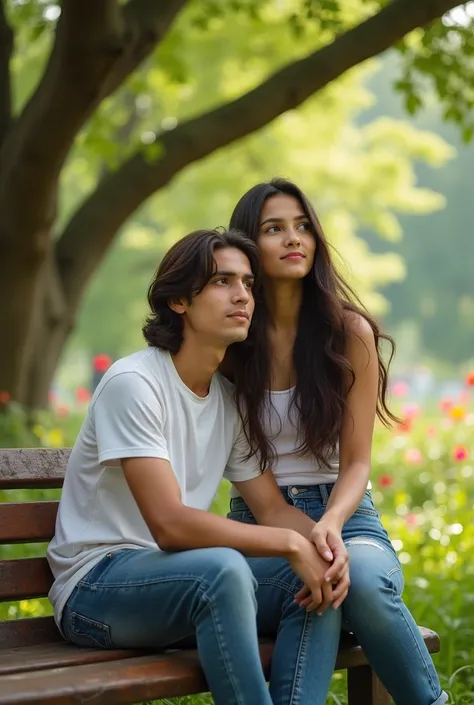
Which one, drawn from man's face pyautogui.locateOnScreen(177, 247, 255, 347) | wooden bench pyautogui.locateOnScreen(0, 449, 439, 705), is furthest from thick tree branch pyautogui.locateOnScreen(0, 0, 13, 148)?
man's face pyautogui.locateOnScreen(177, 247, 255, 347)

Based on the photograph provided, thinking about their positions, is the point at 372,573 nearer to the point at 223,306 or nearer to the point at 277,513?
the point at 277,513

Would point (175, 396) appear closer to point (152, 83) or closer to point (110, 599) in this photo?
point (110, 599)

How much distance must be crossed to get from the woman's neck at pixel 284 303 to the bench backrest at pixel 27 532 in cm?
84

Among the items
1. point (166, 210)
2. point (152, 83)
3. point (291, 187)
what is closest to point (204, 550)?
point (291, 187)

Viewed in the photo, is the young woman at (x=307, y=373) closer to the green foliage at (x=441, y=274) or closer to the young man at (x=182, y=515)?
the young man at (x=182, y=515)

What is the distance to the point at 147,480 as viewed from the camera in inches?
112

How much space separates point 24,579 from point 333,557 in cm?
95

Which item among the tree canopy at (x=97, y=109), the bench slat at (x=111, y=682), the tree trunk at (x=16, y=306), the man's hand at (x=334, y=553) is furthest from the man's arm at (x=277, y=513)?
the tree trunk at (x=16, y=306)

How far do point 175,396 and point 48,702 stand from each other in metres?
0.96

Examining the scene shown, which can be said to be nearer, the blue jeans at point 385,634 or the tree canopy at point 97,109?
the blue jeans at point 385,634

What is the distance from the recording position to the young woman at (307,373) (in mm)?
3346

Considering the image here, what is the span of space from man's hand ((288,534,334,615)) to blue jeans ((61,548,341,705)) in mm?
46

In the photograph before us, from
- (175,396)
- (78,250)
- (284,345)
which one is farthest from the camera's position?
(78,250)

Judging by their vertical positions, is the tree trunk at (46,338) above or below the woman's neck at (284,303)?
below
